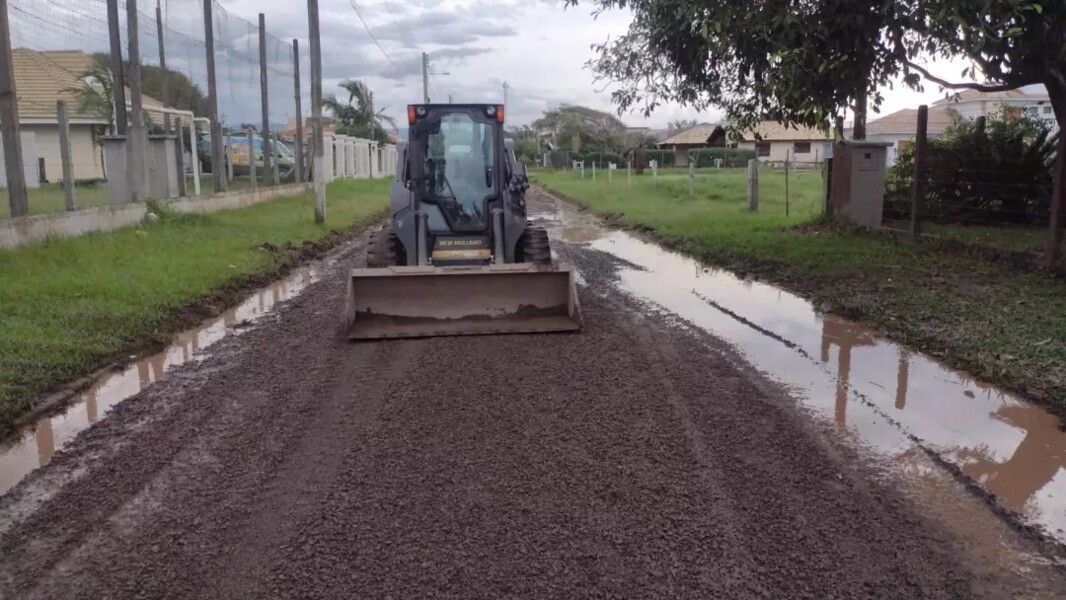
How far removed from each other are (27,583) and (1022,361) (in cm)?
727

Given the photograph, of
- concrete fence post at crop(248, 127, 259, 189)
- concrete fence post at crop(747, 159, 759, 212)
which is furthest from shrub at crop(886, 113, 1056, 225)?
concrete fence post at crop(248, 127, 259, 189)

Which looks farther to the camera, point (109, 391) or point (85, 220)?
point (85, 220)

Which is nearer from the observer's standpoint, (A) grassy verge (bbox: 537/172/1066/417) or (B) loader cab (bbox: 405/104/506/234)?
(A) grassy verge (bbox: 537/172/1066/417)

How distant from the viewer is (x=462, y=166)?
1075 cm

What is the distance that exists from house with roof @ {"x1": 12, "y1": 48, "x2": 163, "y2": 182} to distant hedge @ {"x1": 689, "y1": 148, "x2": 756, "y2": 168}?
53.2 metres

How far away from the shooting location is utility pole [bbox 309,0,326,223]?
2114cm

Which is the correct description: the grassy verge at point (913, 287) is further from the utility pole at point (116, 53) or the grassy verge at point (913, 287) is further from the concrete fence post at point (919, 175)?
the utility pole at point (116, 53)

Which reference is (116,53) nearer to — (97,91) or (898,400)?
(97,91)

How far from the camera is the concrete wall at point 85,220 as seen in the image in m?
12.3

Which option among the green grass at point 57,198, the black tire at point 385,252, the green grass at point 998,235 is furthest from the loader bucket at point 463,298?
the green grass at point 998,235

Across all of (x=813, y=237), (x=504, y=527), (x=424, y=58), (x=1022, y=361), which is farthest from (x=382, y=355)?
(x=424, y=58)

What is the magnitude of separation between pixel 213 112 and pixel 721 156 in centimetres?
4906

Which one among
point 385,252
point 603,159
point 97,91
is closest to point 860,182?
point 385,252

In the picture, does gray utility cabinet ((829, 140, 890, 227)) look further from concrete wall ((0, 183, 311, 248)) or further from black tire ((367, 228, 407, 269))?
concrete wall ((0, 183, 311, 248))
